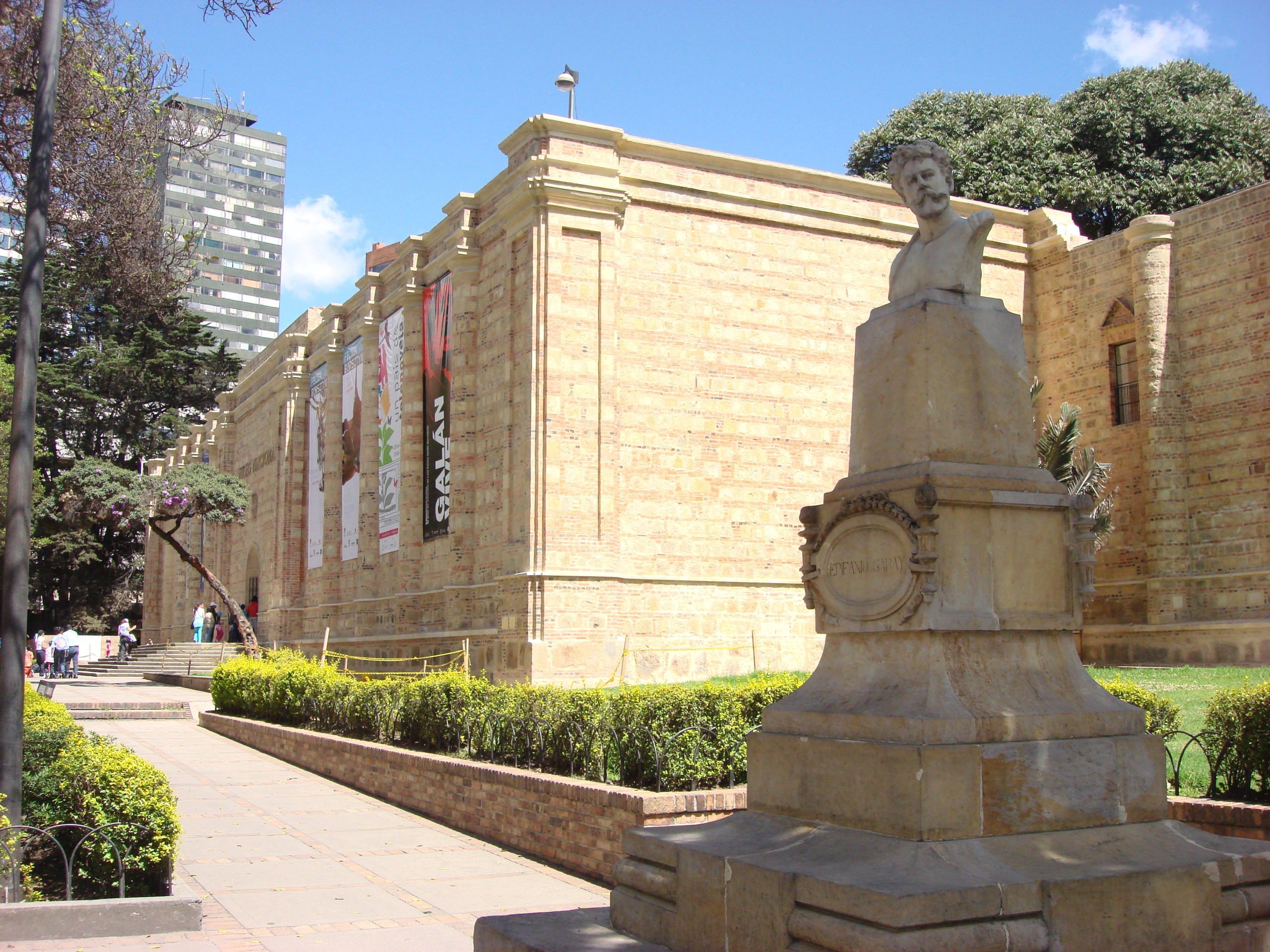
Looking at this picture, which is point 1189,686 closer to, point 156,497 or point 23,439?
point 23,439

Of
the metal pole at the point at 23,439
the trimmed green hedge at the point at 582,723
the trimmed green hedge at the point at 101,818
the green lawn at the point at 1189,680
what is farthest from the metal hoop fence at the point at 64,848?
the green lawn at the point at 1189,680

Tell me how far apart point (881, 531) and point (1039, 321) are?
22069mm

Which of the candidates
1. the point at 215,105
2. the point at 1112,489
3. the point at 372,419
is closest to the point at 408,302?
the point at 372,419

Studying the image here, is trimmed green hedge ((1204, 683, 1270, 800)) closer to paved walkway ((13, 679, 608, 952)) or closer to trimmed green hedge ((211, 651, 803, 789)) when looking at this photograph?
trimmed green hedge ((211, 651, 803, 789))


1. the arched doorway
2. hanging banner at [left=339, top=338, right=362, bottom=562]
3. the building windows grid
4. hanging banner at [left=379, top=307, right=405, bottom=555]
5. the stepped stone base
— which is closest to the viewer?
the stepped stone base

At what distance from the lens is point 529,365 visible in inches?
819

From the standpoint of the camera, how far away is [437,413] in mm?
25062

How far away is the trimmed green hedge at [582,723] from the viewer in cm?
913

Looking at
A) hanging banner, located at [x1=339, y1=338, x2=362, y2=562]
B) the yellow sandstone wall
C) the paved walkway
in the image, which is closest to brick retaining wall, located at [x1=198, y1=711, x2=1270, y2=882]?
the paved walkway

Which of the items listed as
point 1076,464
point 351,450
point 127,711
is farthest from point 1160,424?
point 127,711

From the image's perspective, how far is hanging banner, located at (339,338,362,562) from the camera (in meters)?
29.8

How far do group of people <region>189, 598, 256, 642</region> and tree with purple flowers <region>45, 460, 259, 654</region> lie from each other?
244 inches

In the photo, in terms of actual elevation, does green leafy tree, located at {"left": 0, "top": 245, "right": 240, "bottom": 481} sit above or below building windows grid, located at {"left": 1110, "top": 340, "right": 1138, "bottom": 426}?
above

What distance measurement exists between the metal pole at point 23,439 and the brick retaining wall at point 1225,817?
7.21 metres
